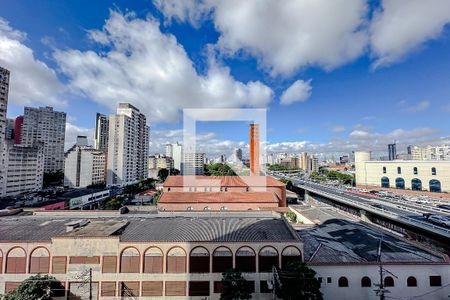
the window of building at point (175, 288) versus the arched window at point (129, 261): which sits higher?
the arched window at point (129, 261)

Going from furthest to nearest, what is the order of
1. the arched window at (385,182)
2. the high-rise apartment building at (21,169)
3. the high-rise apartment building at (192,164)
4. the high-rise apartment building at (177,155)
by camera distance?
the high-rise apartment building at (177,155) → the high-rise apartment building at (192,164) → the arched window at (385,182) → the high-rise apartment building at (21,169)

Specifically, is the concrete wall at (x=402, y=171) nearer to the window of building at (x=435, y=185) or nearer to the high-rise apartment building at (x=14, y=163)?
the window of building at (x=435, y=185)

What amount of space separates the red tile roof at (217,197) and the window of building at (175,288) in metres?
16.4

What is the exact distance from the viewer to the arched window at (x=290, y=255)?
15.7m

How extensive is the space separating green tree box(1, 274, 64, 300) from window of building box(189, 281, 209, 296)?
8.57 meters

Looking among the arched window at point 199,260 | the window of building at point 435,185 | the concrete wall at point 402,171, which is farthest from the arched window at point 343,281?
the window of building at point 435,185

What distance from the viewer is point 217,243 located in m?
15.7

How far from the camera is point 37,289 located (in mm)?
13828

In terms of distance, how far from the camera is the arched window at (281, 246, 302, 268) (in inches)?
618

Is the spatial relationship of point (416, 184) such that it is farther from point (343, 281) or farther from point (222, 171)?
point (222, 171)

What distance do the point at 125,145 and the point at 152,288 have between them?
5798cm

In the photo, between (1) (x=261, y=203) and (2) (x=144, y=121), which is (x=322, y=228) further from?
(2) (x=144, y=121)

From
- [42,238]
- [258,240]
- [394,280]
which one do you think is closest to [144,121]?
[42,238]

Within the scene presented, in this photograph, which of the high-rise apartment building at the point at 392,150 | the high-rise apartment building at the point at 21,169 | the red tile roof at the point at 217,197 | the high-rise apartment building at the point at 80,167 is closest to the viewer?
the red tile roof at the point at 217,197
